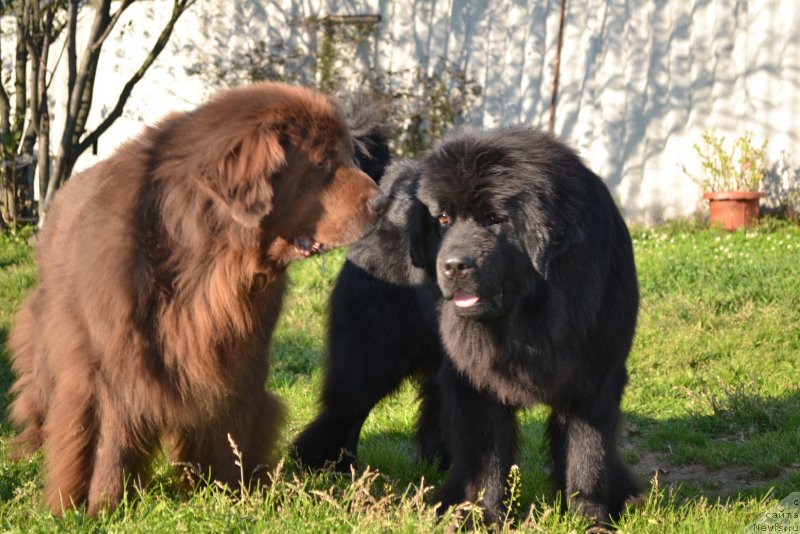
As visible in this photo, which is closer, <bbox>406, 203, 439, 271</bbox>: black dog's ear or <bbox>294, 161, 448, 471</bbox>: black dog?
<bbox>406, 203, 439, 271</bbox>: black dog's ear

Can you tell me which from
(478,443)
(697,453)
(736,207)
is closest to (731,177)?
(736,207)

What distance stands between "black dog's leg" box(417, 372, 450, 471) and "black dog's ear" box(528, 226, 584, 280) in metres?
1.30

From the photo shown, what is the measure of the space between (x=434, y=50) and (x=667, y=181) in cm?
304

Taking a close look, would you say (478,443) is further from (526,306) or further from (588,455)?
(526,306)

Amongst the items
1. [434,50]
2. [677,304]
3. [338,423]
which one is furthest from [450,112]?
[338,423]

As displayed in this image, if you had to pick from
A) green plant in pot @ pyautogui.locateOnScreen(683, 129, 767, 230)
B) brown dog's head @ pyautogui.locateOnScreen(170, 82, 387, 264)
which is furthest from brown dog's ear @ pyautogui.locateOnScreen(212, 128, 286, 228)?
green plant in pot @ pyautogui.locateOnScreen(683, 129, 767, 230)

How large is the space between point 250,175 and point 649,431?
301cm

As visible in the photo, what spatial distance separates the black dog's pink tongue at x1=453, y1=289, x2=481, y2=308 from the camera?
328 cm

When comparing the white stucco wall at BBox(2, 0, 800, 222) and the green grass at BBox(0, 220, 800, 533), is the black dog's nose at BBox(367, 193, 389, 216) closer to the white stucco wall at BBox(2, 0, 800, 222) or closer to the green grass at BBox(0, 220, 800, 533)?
the green grass at BBox(0, 220, 800, 533)

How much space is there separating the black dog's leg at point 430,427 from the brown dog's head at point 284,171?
1493mm

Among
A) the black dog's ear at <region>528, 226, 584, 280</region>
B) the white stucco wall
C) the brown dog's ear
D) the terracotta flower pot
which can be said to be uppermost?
the white stucco wall

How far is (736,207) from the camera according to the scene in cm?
944

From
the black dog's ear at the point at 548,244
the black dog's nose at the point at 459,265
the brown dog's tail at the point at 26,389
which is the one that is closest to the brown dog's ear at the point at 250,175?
the black dog's nose at the point at 459,265

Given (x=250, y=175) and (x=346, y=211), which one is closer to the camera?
(x=250, y=175)
